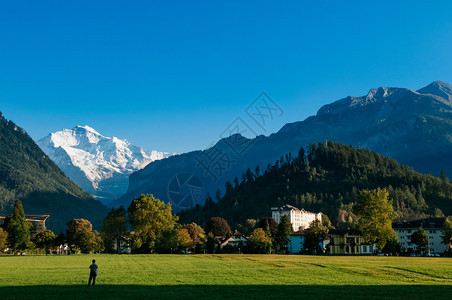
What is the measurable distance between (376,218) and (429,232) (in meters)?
65.5

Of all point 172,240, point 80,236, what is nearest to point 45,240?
point 80,236

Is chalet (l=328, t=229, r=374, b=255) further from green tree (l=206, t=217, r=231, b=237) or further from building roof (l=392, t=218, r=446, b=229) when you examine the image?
green tree (l=206, t=217, r=231, b=237)

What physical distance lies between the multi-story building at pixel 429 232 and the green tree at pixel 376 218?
1939 inches

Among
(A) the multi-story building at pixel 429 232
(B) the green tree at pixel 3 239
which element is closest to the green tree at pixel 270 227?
(A) the multi-story building at pixel 429 232

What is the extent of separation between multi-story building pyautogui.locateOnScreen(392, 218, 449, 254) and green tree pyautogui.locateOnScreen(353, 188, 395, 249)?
49249 millimetres

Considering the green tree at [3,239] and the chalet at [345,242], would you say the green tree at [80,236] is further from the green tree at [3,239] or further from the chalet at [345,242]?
the chalet at [345,242]

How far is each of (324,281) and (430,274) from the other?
14197 mm

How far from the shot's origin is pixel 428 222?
16575 cm
